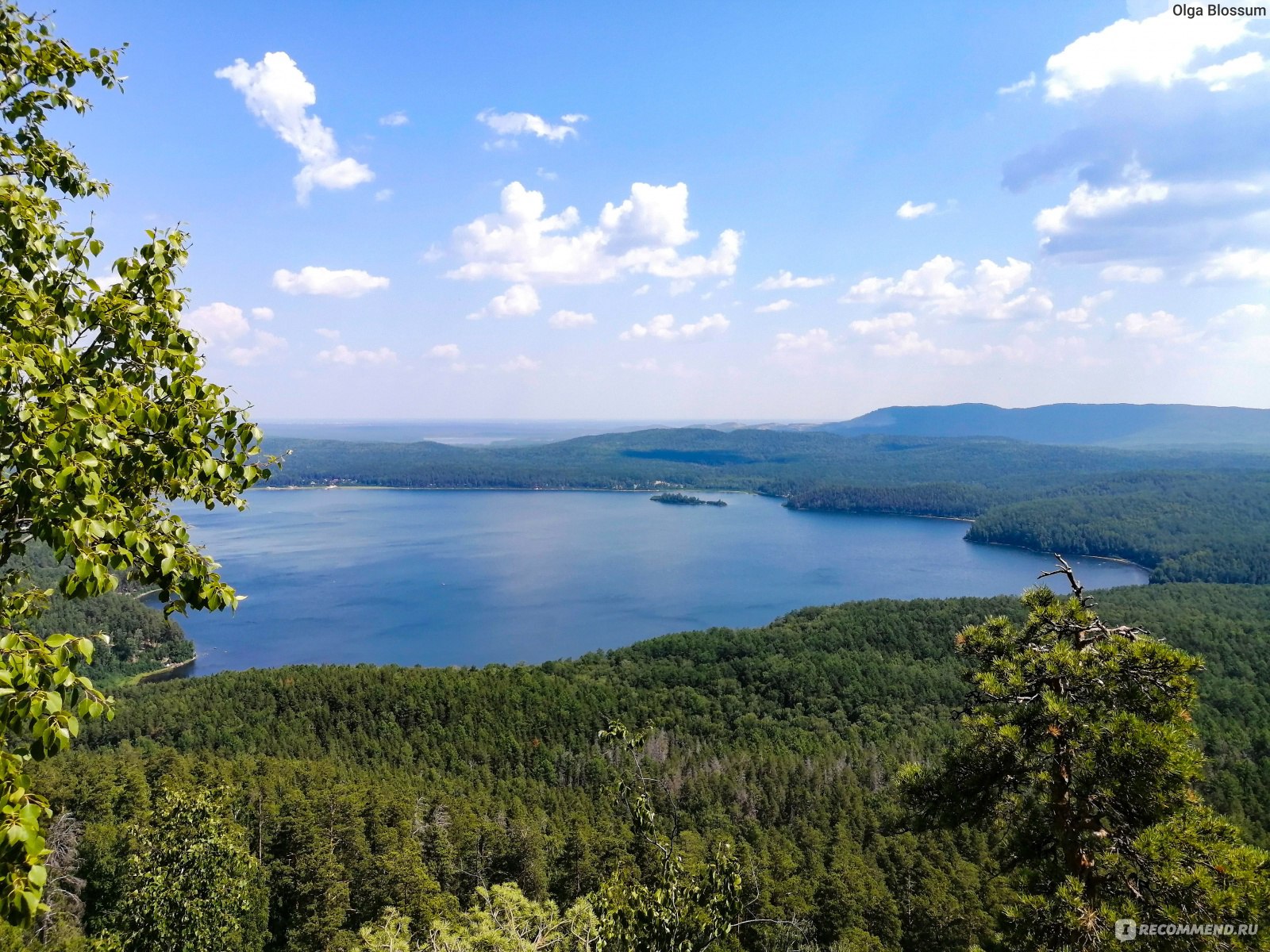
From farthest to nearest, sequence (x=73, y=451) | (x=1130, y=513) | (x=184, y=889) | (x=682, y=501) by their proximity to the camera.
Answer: (x=682, y=501), (x=1130, y=513), (x=184, y=889), (x=73, y=451)

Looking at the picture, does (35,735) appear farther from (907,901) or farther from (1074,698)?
(907,901)

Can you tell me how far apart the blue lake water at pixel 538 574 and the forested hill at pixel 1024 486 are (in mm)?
7479

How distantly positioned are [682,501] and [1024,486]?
72.4 meters

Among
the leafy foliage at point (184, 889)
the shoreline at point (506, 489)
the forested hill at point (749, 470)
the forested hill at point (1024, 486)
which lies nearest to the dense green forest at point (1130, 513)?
the forested hill at point (1024, 486)

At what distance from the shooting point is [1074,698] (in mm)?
4074

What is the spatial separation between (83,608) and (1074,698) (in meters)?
71.4

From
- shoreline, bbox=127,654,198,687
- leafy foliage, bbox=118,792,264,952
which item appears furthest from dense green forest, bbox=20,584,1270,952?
shoreline, bbox=127,654,198,687

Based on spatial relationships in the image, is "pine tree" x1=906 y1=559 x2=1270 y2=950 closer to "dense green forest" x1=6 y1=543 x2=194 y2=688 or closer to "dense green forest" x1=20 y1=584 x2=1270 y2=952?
"dense green forest" x1=20 y1=584 x2=1270 y2=952

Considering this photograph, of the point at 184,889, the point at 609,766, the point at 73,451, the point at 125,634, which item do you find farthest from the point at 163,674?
the point at 73,451

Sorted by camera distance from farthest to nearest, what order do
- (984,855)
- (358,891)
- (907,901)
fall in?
(984,855) < (907,901) < (358,891)

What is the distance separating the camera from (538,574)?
2933 inches

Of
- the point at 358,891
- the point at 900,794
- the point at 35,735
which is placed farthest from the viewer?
the point at 358,891

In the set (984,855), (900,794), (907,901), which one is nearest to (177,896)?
A: (900,794)

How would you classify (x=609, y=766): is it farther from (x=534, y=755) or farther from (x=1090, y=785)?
(x=1090, y=785)
